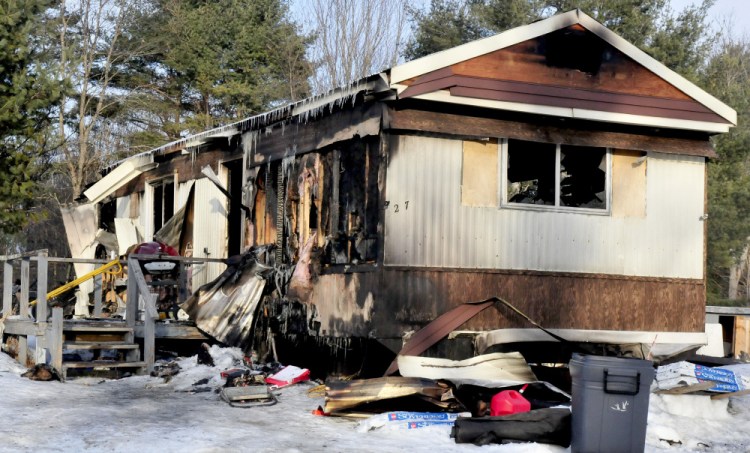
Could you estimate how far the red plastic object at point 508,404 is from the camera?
9477 millimetres

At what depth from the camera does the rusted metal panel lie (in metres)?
11.5

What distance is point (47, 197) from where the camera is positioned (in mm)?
33281

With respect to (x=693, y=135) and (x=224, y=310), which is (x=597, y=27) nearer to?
(x=693, y=135)

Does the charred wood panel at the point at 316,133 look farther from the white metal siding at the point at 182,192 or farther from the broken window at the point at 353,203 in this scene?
the white metal siding at the point at 182,192

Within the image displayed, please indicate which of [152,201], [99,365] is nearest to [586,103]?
[99,365]

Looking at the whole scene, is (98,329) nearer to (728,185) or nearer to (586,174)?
(586,174)

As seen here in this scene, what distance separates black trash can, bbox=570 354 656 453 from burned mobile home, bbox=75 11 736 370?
3129 millimetres

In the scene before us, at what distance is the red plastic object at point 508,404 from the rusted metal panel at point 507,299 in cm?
205

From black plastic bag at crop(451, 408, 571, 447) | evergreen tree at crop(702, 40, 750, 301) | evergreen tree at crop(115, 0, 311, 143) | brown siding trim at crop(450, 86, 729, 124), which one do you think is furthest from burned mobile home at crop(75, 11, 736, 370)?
evergreen tree at crop(115, 0, 311, 143)

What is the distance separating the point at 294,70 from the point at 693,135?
24.8m

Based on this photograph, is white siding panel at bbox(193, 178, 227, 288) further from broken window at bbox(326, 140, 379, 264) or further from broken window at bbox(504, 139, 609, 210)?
broken window at bbox(504, 139, 609, 210)

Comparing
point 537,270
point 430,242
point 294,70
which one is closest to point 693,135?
point 537,270

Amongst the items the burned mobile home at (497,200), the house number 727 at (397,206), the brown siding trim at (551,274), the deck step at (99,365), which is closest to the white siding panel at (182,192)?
the burned mobile home at (497,200)

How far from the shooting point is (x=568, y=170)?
1348 centimetres
